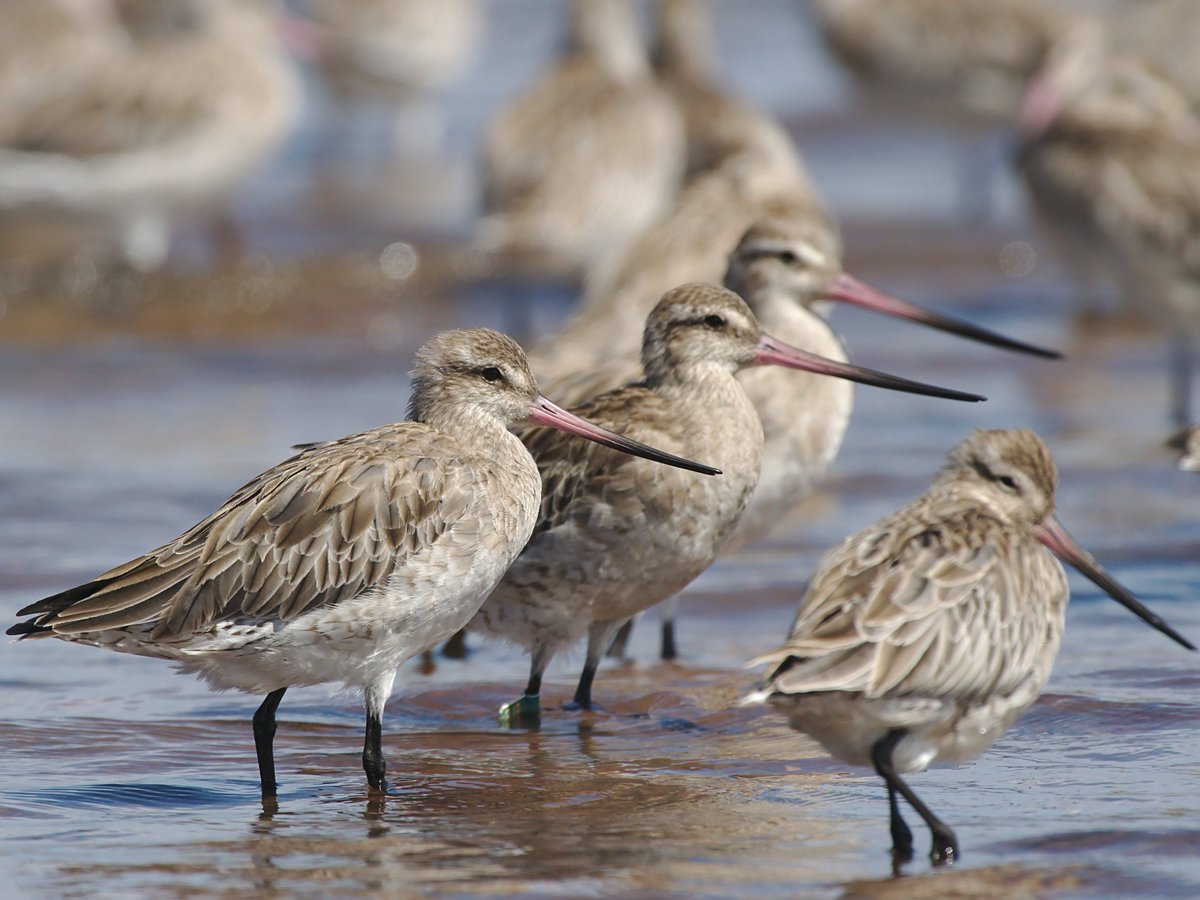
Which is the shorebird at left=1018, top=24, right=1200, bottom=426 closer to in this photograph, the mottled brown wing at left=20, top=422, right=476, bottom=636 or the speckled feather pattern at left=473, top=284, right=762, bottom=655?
the speckled feather pattern at left=473, top=284, right=762, bottom=655

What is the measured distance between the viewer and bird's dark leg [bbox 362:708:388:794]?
6094 millimetres

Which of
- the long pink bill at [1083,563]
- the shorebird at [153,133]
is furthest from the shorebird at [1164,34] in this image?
the long pink bill at [1083,563]

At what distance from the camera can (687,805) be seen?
5984 millimetres

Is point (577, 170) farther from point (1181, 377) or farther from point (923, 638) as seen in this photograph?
point (923, 638)

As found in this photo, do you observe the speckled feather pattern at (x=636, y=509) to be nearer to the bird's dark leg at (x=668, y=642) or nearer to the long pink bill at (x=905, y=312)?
the bird's dark leg at (x=668, y=642)

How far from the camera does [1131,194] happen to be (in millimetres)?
12141

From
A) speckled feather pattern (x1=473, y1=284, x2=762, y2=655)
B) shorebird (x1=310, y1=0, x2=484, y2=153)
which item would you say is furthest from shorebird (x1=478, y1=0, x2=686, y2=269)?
shorebird (x1=310, y1=0, x2=484, y2=153)

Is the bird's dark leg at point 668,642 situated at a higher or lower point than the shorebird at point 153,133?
lower

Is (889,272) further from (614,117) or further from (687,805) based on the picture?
(687,805)

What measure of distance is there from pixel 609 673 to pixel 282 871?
2.40m

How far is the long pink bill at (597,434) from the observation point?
6.48 m

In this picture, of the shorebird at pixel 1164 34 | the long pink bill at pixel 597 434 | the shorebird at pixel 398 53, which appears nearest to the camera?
the long pink bill at pixel 597 434

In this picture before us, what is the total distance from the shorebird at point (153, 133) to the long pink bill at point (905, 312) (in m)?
8.26

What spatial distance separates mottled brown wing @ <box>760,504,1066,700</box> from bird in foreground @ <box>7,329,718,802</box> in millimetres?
1077
